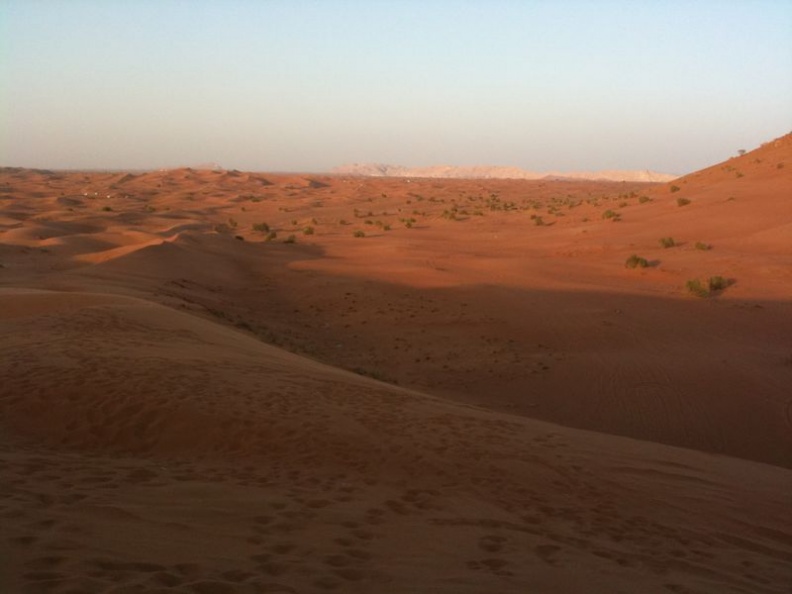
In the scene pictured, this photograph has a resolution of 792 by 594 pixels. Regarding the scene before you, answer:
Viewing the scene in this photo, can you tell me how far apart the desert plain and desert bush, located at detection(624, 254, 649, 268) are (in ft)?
0.41

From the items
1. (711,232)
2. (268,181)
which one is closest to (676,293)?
(711,232)

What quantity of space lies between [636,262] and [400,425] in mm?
17340

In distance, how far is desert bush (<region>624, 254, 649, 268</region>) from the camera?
77.2 feet

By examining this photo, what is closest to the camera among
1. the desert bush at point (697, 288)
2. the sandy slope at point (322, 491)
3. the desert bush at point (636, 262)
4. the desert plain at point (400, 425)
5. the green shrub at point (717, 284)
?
the sandy slope at point (322, 491)

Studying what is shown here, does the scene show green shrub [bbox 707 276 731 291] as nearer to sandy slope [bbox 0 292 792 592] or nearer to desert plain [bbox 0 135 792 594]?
desert plain [bbox 0 135 792 594]

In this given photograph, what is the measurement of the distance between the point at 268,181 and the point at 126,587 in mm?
82524

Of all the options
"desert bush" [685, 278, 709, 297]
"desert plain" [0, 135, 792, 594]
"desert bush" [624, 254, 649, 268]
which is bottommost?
"desert plain" [0, 135, 792, 594]

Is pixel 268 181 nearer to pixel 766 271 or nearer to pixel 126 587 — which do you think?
pixel 766 271

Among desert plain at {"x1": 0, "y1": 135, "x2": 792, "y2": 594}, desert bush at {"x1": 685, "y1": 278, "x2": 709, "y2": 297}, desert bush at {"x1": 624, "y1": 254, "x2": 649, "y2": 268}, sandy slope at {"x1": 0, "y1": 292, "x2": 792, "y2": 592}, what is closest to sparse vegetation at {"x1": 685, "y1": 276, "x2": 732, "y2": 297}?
desert bush at {"x1": 685, "y1": 278, "x2": 709, "y2": 297}

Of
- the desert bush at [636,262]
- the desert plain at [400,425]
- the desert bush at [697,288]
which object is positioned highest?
the desert bush at [636,262]

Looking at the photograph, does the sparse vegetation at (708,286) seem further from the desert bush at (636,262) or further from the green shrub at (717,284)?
the desert bush at (636,262)

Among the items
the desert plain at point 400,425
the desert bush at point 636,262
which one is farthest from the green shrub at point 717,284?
the desert bush at point 636,262

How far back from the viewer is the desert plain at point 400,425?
4895mm

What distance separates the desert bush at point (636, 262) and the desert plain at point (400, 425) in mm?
125
